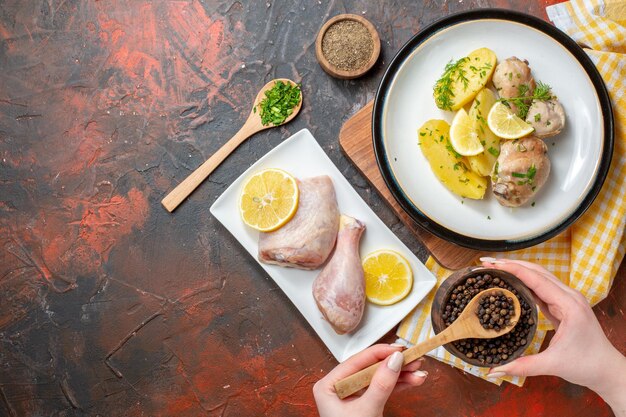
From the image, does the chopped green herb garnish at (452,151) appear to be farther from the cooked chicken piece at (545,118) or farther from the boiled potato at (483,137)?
the cooked chicken piece at (545,118)

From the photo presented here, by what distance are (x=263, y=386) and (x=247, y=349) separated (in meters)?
0.19

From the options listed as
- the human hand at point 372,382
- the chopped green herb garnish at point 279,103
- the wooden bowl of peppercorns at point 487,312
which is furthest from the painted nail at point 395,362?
the chopped green herb garnish at point 279,103

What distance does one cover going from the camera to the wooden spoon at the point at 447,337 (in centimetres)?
201

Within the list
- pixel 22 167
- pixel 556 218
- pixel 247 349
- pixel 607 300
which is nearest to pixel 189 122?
pixel 22 167

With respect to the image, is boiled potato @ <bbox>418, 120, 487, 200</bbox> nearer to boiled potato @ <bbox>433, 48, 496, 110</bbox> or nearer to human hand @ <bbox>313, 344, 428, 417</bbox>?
boiled potato @ <bbox>433, 48, 496, 110</bbox>

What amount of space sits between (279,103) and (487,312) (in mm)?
1321

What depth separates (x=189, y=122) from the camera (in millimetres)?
2580

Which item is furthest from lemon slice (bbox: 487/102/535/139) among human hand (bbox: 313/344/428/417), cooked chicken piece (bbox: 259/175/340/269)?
human hand (bbox: 313/344/428/417)

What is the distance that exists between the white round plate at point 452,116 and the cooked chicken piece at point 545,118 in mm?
114

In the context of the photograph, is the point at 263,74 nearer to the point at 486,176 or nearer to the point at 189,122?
the point at 189,122

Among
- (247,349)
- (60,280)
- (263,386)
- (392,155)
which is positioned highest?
(60,280)

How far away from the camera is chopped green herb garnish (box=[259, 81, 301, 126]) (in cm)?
253

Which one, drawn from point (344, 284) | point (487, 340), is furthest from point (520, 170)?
point (344, 284)

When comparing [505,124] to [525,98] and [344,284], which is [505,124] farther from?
[344,284]
